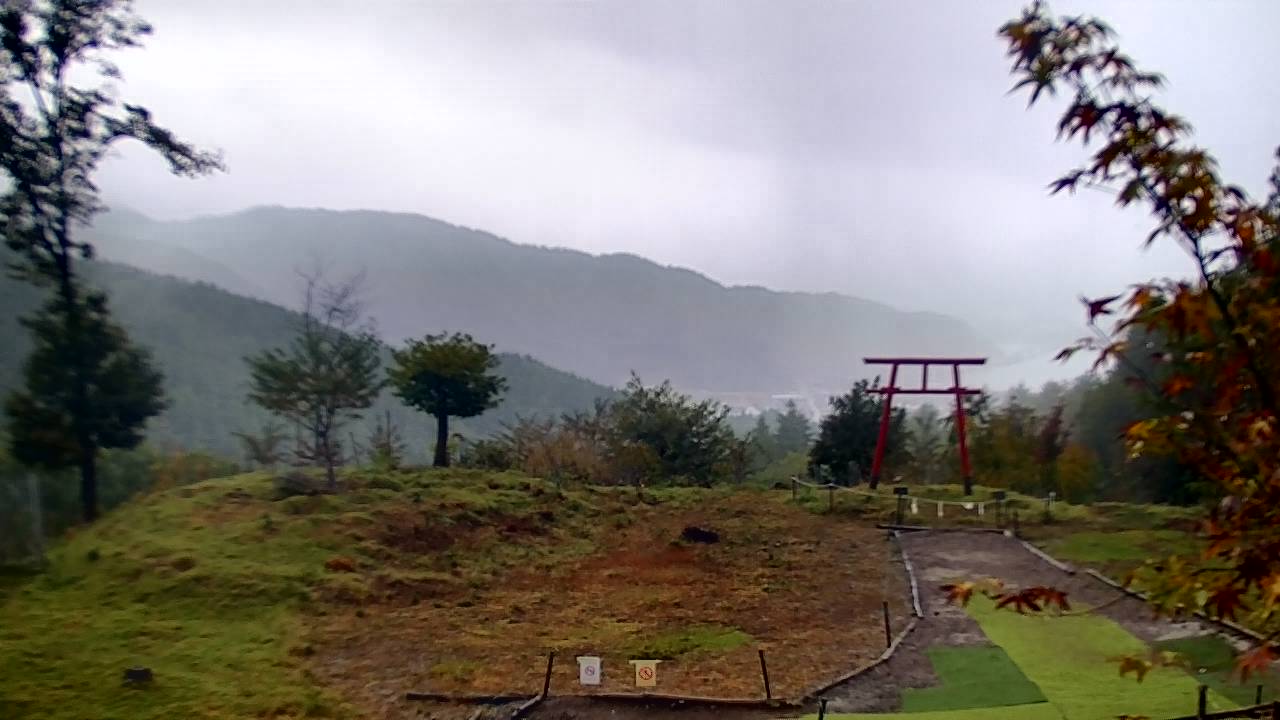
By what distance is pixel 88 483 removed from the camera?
15133mm

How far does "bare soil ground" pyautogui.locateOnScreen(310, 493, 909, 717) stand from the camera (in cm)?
830

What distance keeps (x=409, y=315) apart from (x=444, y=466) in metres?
129

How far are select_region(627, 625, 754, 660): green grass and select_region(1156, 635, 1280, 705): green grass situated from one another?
443 centimetres

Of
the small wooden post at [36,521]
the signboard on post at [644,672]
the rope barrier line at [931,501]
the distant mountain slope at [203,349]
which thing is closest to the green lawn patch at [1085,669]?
the signboard on post at [644,672]

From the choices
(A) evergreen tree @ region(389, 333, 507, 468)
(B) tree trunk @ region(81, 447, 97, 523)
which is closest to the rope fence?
(A) evergreen tree @ region(389, 333, 507, 468)

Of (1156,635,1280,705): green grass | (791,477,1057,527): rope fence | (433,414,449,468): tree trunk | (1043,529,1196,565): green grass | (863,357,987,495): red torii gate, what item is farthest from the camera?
(433,414,449,468): tree trunk

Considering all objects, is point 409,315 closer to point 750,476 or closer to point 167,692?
point 750,476

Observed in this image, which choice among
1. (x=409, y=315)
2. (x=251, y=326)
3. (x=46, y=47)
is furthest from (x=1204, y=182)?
(x=409, y=315)

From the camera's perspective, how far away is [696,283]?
198 metres

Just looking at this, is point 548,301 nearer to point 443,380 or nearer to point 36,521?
point 443,380

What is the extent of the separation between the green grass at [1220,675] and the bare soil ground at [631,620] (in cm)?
301

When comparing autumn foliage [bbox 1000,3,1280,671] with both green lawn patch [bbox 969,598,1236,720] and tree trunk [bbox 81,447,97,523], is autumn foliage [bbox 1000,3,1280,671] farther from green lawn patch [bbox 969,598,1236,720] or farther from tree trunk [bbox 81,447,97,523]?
tree trunk [bbox 81,447,97,523]

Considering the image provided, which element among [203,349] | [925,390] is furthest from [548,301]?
[925,390]

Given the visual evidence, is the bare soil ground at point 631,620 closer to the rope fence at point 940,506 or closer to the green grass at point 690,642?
the green grass at point 690,642
